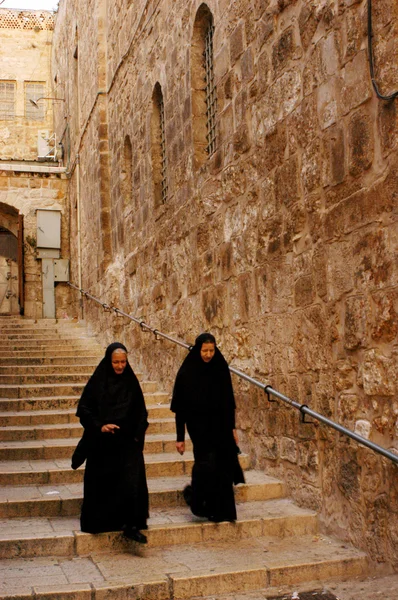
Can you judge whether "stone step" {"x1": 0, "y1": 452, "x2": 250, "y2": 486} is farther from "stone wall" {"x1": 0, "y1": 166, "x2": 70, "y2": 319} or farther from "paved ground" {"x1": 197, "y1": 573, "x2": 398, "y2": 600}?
"stone wall" {"x1": 0, "y1": 166, "x2": 70, "y2": 319}

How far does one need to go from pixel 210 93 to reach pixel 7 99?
16.2 metres

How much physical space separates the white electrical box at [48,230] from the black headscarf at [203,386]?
12.1 metres

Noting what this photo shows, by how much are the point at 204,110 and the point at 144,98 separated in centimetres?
245

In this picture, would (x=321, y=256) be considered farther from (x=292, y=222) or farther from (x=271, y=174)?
(x=271, y=174)

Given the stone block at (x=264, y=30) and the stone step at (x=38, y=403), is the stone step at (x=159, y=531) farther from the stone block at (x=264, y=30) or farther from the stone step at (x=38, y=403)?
the stone block at (x=264, y=30)

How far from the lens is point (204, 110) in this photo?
8.37 meters

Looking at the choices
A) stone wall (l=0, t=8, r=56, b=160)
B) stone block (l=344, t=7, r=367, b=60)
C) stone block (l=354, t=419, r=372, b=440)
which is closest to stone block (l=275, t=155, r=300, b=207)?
stone block (l=344, t=7, r=367, b=60)

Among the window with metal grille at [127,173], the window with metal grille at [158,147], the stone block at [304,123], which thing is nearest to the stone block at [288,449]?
the stone block at [304,123]

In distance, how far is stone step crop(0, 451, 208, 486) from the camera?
6.38 metres

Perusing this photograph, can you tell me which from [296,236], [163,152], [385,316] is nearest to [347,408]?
[385,316]

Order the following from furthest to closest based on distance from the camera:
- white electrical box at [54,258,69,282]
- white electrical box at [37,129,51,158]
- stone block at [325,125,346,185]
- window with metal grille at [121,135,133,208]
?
white electrical box at [37,129,51,158], white electrical box at [54,258,69,282], window with metal grille at [121,135,133,208], stone block at [325,125,346,185]

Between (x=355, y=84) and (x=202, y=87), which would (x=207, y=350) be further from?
(x=202, y=87)

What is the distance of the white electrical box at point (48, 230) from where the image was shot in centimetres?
1730

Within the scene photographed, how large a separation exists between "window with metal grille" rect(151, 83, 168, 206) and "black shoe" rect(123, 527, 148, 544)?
18.7ft
